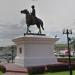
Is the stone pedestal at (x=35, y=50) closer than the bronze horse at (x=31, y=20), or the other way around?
the stone pedestal at (x=35, y=50)

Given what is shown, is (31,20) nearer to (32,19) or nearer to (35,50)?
(32,19)

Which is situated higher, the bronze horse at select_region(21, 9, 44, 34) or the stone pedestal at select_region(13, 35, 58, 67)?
the bronze horse at select_region(21, 9, 44, 34)

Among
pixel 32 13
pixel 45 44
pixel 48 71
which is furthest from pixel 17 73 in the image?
pixel 32 13

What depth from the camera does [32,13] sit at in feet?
86.5

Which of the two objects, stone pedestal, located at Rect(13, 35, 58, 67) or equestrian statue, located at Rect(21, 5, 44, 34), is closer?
stone pedestal, located at Rect(13, 35, 58, 67)

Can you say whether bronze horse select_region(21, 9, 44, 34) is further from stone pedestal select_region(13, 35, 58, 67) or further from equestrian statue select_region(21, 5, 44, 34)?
stone pedestal select_region(13, 35, 58, 67)

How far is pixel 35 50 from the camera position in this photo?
25484mm

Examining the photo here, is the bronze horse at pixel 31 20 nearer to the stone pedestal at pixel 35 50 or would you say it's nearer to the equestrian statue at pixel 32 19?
the equestrian statue at pixel 32 19

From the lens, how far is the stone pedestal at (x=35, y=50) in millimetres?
24922

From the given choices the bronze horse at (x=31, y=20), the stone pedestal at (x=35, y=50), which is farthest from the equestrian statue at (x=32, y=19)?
the stone pedestal at (x=35, y=50)

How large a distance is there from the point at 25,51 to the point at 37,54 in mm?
1220

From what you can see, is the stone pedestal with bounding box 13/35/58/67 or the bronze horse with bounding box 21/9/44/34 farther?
the bronze horse with bounding box 21/9/44/34

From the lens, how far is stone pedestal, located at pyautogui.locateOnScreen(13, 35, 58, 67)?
24.9 meters

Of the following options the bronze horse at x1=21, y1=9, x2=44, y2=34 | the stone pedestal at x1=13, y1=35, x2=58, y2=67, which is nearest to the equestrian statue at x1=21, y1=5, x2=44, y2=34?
the bronze horse at x1=21, y1=9, x2=44, y2=34
